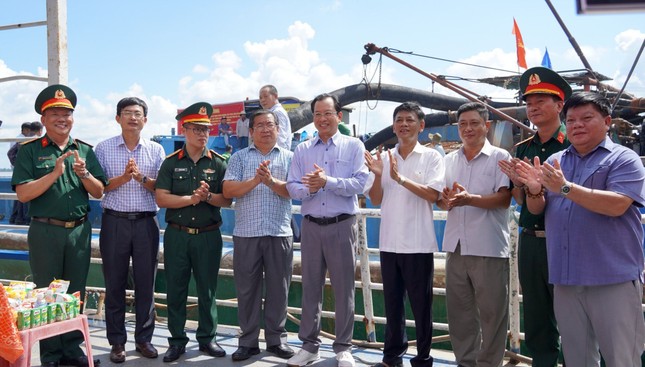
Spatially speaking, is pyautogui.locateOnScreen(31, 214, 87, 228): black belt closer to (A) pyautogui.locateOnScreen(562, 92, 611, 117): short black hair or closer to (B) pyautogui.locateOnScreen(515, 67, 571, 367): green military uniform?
(B) pyautogui.locateOnScreen(515, 67, 571, 367): green military uniform

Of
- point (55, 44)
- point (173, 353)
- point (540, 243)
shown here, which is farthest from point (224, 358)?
point (55, 44)

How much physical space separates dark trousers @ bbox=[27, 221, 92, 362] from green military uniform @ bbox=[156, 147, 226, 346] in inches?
25.1

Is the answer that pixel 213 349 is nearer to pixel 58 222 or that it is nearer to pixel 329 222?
pixel 329 222

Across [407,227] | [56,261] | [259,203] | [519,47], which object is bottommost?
[56,261]

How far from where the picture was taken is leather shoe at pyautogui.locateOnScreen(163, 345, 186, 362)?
4257 millimetres

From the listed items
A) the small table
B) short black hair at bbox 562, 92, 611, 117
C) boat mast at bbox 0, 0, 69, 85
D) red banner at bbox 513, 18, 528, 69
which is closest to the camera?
short black hair at bbox 562, 92, 611, 117

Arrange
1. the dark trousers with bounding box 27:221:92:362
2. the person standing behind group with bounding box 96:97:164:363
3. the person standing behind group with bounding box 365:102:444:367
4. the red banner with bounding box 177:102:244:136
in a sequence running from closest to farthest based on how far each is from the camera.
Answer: the person standing behind group with bounding box 365:102:444:367 → the dark trousers with bounding box 27:221:92:362 → the person standing behind group with bounding box 96:97:164:363 → the red banner with bounding box 177:102:244:136

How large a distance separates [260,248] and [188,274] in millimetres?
616

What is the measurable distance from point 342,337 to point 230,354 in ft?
3.12

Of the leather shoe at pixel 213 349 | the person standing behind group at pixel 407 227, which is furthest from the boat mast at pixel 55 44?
the person standing behind group at pixel 407 227

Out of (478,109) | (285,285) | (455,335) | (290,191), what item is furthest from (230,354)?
(478,109)

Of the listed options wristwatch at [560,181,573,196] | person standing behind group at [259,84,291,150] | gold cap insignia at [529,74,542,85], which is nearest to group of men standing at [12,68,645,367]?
gold cap insignia at [529,74,542,85]

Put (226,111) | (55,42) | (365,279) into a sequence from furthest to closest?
(226,111)
(55,42)
(365,279)

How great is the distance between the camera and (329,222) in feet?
13.6
